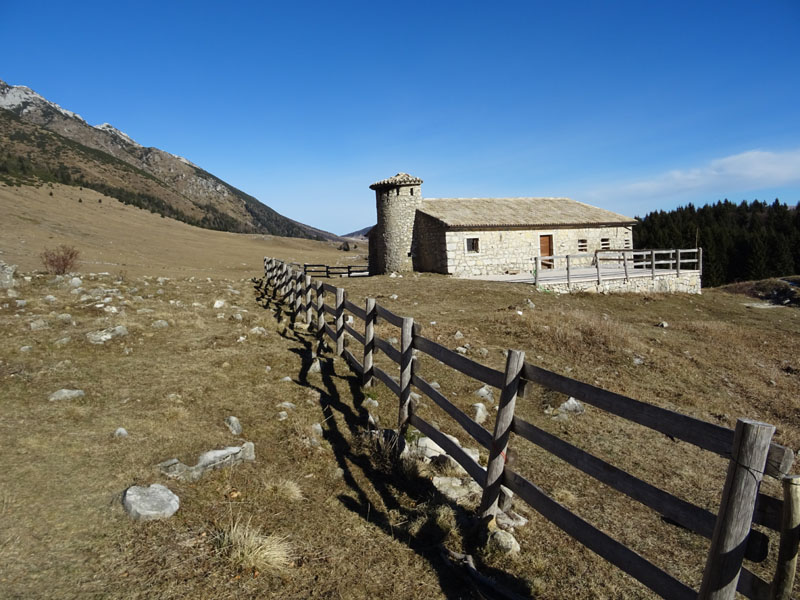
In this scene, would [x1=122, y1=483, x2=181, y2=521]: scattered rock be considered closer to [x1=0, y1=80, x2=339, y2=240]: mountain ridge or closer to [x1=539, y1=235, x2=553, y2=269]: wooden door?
[x1=539, y1=235, x2=553, y2=269]: wooden door

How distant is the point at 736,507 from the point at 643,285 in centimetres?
2561

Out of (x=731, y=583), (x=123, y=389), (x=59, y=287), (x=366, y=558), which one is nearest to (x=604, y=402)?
(x=731, y=583)

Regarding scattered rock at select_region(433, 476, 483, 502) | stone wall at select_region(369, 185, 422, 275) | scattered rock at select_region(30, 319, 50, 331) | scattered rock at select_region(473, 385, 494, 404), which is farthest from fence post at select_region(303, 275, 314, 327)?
stone wall at select_region(369, 185, 422, 275)

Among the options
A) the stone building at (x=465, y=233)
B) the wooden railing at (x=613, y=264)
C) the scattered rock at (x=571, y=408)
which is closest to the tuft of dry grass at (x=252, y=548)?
the scattered rock at (x=571, y=408)

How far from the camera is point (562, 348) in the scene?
11047 mm

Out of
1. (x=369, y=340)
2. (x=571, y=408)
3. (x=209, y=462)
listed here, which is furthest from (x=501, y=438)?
(x=571, y=408)

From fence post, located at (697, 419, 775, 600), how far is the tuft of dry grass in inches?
105

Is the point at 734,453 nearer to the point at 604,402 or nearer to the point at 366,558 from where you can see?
the point at 604,402

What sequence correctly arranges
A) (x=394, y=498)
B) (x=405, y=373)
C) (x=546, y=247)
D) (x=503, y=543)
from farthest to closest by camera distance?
(x=546, y=247), (x=405, y=373), (x=394, y=498), (x=503, y=543)

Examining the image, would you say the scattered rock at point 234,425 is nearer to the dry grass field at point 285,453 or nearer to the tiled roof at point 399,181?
Answer: the dry grass field at point 285,453

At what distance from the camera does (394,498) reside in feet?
15.3

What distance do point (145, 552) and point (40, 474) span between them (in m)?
1.67

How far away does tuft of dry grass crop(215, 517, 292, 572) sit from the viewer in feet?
11.1

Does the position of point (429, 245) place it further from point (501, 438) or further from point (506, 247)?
point (501, 438)
